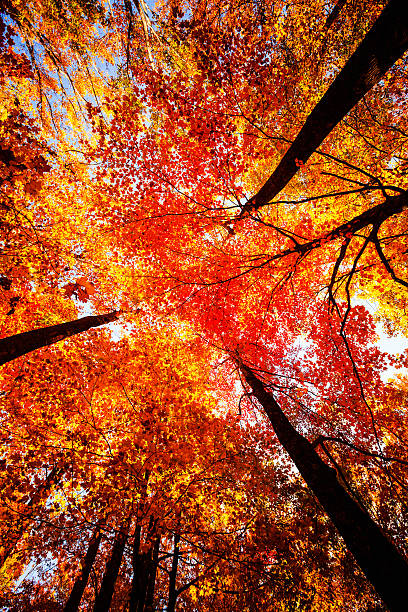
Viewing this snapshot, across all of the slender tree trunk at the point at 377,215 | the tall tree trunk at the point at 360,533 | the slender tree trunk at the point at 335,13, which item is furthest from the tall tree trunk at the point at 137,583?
the slender tree trunk at the point at 335,13

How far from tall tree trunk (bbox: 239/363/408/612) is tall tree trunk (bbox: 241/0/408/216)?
7.43 m

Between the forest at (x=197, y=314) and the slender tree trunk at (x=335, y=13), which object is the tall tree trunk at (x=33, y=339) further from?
the slender tree trunk at (x=335, y=13)

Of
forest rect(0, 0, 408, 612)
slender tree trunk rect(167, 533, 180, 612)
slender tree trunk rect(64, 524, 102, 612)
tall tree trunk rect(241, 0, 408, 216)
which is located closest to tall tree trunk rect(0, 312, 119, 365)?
forest rect(0, 0, 408, 612)

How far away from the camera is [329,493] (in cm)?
489

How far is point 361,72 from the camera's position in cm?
461

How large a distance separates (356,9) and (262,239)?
29.6 feet

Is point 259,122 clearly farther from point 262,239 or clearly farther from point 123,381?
point 123,381

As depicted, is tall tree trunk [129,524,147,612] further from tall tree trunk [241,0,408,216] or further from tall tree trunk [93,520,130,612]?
tall tree trunk [241,0,408,216]

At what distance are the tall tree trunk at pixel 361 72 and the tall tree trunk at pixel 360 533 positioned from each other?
743 centimetres

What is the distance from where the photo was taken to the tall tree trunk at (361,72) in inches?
163

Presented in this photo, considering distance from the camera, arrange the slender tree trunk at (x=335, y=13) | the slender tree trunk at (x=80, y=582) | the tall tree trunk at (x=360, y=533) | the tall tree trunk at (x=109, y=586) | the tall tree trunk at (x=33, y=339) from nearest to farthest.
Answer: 1. the tall tree trunk at (x=360, y=533)
2. the tall tree trunk at (x=33, y=339)
3. the tall tree trunk at (x=109, y=586)
4. the slender tree trunk at (x=335, y=13)
5. the slender tree trunk at (x=80, y=582)

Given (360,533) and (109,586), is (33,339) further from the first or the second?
(360,533)

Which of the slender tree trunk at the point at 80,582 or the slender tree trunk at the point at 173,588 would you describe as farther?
the slender tree trunk at the point at 80,582

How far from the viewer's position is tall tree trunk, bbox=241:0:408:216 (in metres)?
4.14
